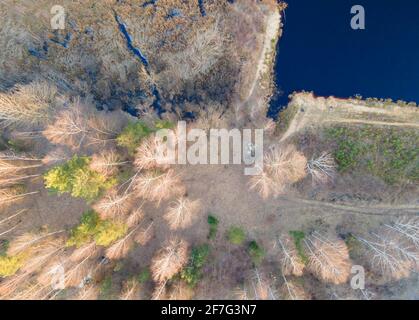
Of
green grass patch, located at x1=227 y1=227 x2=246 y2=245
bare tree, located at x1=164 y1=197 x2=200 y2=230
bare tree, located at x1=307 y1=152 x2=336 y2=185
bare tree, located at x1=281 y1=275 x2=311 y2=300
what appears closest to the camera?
bare tree, located at x1=164 y1=197 x2=200 y2=230

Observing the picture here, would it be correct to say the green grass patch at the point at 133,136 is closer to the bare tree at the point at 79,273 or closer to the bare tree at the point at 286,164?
the bare tree at the point at 79,273

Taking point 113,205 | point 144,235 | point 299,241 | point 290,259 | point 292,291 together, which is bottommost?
point 292,291

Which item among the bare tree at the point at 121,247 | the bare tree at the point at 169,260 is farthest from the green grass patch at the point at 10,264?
the bare tree at the point at 169,260

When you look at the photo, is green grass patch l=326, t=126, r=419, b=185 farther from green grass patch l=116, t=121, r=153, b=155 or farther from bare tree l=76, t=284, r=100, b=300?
bare tree l=76, t=284, r=100, b=300

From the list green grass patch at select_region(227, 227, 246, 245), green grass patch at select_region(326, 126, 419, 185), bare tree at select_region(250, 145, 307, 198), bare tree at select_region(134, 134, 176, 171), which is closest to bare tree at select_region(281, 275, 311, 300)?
green grass patch at select_region(227, 227, 246, 245)

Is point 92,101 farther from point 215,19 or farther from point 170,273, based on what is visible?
point 170,273

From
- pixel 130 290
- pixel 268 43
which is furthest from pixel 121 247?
pixel 268 43

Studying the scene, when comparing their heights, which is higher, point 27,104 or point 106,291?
point 27,104

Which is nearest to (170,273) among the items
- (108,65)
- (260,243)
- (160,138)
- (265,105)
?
(260,243)

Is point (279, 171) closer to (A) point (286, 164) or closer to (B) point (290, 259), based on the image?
(A) point (286, 164)
